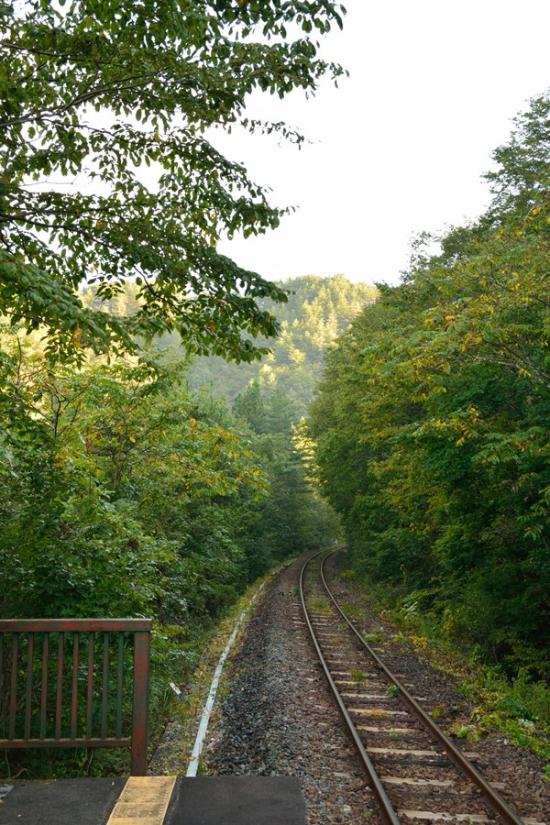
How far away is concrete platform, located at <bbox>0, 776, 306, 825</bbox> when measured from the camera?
3.77 metres

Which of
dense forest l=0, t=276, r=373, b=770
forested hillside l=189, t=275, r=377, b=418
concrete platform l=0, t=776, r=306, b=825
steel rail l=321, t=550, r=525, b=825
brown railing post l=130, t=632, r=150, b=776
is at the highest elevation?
forested hillside l=189, t=275, r=377, b=418

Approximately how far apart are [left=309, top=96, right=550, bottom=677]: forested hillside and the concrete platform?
6.52 metres

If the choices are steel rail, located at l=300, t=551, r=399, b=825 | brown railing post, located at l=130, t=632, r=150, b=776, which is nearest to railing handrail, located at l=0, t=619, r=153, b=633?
brown railing post, located at l=130, t=632, r=150, b=776

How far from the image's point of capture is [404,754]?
7.66m

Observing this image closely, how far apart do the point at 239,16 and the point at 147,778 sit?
6.05 m

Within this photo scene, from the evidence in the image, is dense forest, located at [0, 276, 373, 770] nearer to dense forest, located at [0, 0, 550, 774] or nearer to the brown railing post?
dense forest, located at [0, 0, 550, 774]

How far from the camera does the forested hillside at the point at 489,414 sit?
411 inches

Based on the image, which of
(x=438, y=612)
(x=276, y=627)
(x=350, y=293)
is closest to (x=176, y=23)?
(x=276, y=627)

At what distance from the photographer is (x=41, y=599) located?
699 centimetres

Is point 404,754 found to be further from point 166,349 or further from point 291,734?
point 166,349

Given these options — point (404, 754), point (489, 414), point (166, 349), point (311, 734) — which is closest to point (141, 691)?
point (404, 754)

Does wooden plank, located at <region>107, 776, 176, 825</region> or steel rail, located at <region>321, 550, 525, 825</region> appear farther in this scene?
steel rail, located at <region>321, 550, 525, 825</region>

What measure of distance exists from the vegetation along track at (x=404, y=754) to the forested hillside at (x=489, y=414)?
3.02 meters

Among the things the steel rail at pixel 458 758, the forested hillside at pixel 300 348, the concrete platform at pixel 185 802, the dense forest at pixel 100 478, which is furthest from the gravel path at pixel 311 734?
the forested hillside at pixel 300 348
